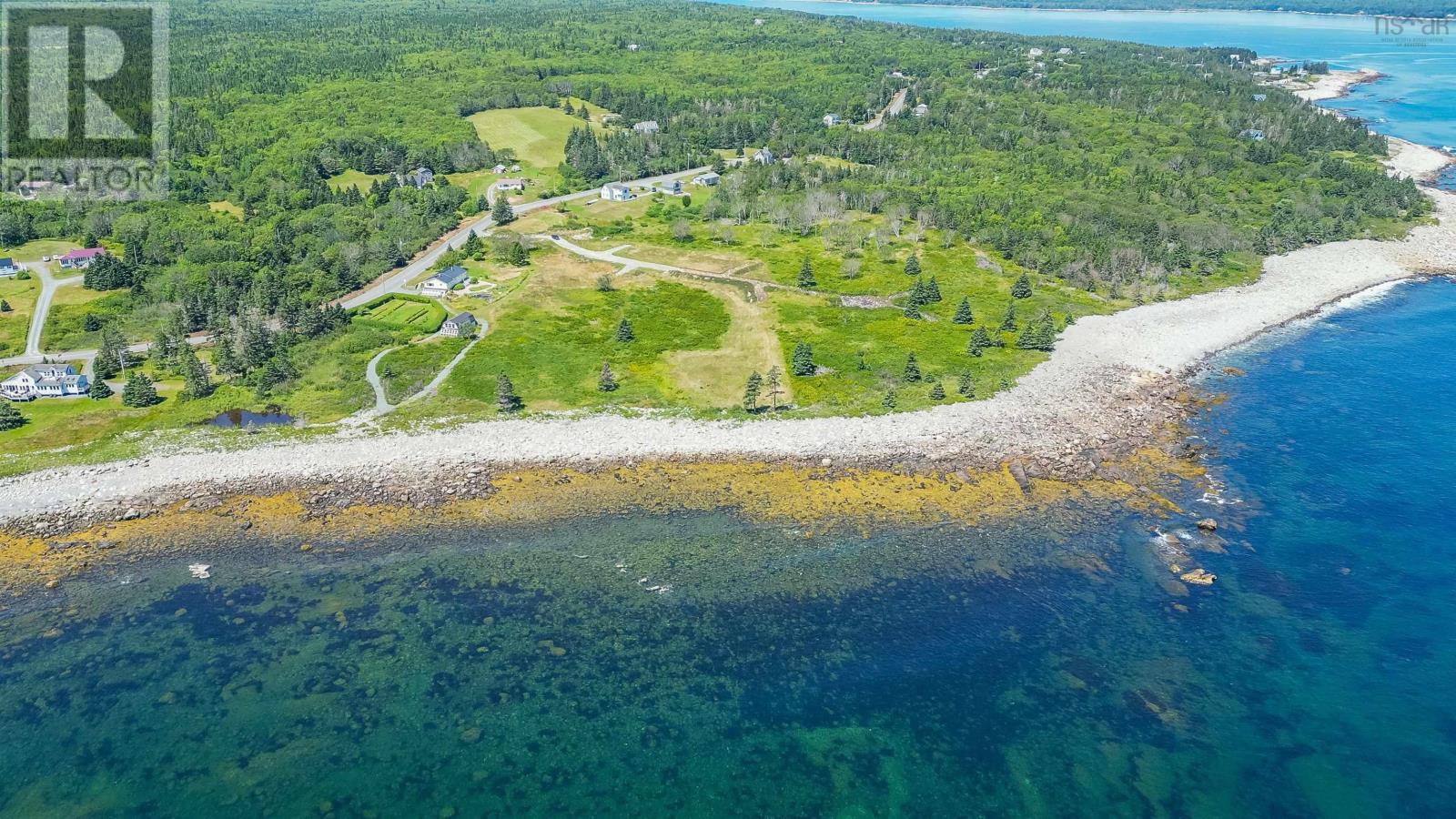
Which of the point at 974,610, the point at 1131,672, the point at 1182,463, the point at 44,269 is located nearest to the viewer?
the point at 1131,672

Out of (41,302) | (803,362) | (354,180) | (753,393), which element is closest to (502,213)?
(354,180)

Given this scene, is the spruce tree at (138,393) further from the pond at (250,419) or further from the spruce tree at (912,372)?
the spruce tree at (912,372)

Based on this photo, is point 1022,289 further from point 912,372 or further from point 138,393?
point 138,393

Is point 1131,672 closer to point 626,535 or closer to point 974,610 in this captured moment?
point 974,610

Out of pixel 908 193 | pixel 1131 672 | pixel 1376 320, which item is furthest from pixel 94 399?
pixel 1376 320

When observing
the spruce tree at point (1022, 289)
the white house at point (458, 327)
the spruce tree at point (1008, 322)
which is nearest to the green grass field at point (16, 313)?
the white house at point (458, 327)
